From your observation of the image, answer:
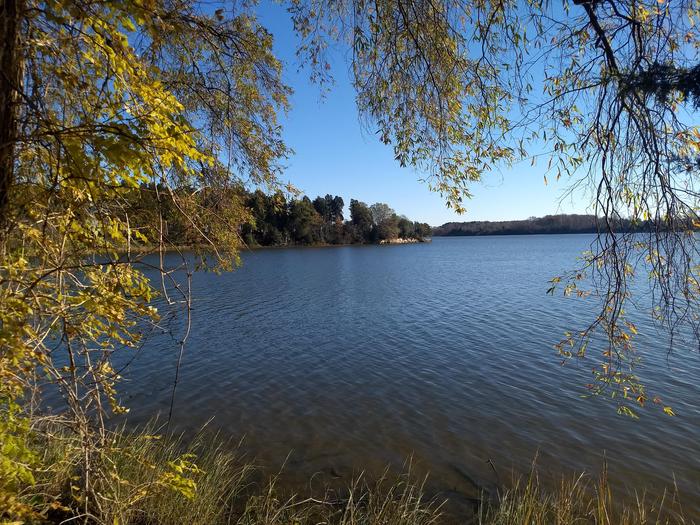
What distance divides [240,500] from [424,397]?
552 centimetres

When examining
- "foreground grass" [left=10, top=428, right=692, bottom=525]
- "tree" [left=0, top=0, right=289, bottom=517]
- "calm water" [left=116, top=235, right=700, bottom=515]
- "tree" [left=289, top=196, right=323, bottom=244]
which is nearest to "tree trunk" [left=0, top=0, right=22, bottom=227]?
"tree" [left=0, top=0, right=289, bottom=517]

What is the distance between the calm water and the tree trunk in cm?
619

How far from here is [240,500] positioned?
645cm

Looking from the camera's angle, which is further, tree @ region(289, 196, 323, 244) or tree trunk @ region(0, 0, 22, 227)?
tree @ region(289, 196, 323, 244)

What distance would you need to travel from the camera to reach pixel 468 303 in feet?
75.6

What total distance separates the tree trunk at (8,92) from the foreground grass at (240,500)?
2189 millimetres

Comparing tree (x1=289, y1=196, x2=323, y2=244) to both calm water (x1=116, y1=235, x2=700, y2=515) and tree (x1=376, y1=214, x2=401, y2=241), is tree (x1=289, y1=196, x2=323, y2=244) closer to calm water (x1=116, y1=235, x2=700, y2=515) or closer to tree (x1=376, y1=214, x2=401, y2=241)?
tree (x1=376, y1=214, x2=401, y2=241)

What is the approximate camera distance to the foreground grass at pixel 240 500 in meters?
4.25

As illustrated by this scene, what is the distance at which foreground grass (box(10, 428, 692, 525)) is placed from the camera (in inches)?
167

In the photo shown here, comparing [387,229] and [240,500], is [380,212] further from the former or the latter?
[240,500]

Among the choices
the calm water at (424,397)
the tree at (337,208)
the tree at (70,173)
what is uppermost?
the tree at (337,208)

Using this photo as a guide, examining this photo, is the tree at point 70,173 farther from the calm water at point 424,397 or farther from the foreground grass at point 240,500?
the calm water at point 424,397

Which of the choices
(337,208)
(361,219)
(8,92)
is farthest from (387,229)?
(8,92)

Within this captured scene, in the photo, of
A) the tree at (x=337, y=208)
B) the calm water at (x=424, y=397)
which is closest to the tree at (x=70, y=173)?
the calm water at (x=424, y=397)
